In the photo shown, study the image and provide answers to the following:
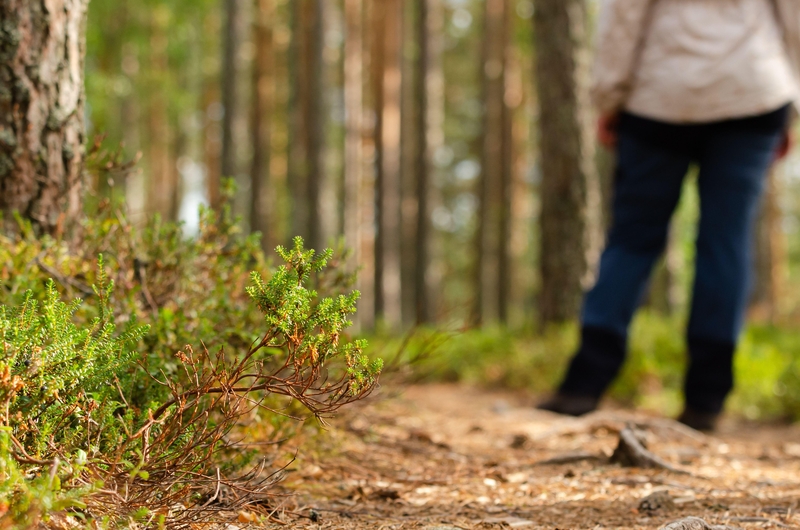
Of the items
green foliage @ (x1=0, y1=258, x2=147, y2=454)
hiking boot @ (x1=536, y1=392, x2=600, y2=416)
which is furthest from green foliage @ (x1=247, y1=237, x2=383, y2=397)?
hiking boot @ (x1=536, y1=392, x2=600, y2=416)

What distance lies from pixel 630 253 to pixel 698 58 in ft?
2.85

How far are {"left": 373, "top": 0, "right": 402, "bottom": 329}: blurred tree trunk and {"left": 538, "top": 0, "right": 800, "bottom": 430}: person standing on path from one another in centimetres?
1040

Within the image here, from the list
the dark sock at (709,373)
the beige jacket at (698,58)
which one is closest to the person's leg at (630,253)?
the beige jacket at (698,58)

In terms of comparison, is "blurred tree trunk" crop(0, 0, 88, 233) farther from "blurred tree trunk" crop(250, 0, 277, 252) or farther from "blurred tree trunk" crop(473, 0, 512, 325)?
"blurred tree trunk" crop(473, 0, 512, 325)

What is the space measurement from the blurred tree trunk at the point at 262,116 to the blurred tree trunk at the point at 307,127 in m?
0.65

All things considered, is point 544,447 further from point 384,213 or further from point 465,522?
point 384,213

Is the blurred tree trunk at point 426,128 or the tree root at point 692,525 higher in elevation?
the blurred tree trunk at point 426,128

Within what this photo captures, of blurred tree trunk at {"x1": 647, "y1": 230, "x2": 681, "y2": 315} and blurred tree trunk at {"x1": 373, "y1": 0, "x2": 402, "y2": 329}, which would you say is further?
blurred tree trunk at {"x1": 373, "y1": 0, "x2": 402, "y2": 329}

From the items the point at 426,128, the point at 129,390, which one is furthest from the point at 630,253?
the point at 426,128

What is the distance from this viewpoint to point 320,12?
12477 millimetres

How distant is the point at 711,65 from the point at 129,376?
2559mm

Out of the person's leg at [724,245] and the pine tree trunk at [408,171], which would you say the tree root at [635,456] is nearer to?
the person's leg at [724,245]

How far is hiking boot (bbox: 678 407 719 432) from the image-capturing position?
3.00 m

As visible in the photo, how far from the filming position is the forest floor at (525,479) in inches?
66.2
